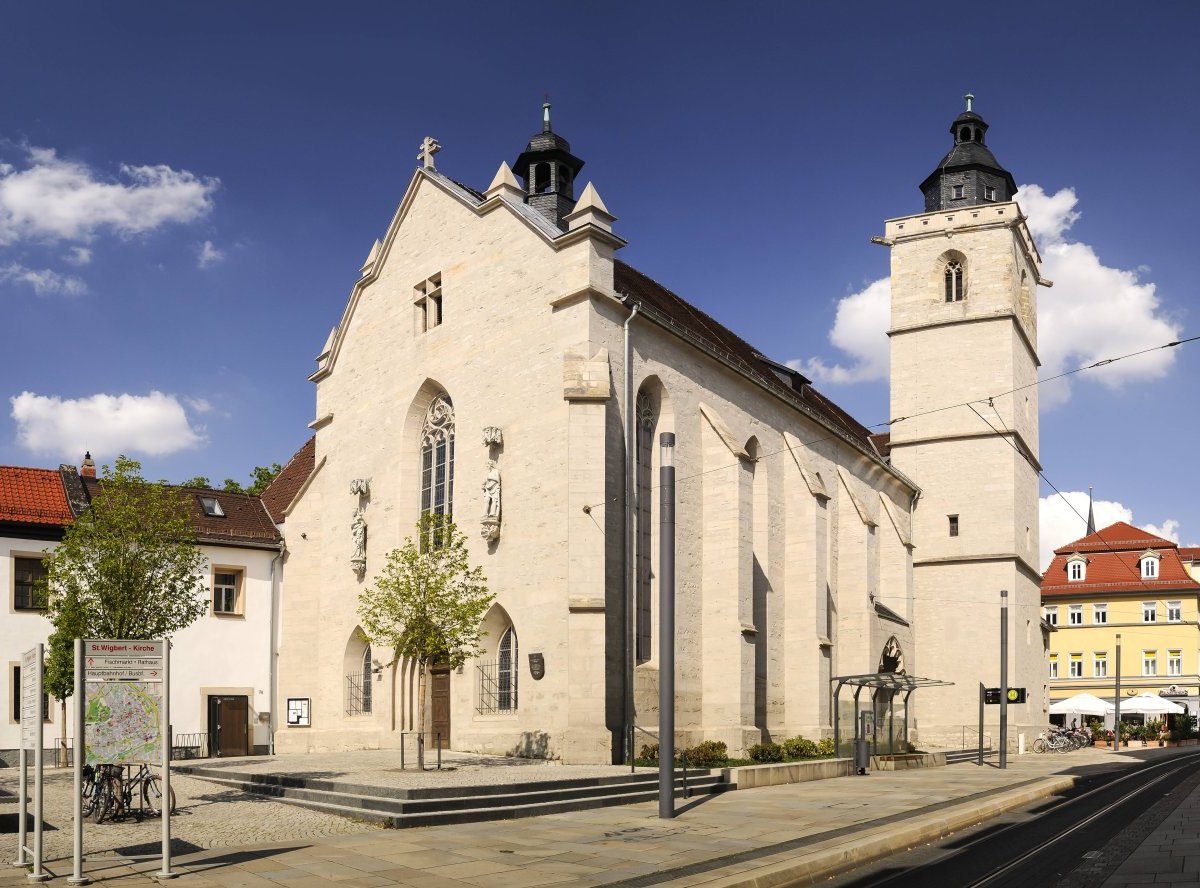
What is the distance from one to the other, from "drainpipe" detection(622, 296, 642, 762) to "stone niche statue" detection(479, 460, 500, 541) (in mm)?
3001

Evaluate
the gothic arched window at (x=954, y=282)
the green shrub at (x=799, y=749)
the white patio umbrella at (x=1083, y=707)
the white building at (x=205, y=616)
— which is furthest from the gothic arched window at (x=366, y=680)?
the white patio umbrella at (x=1083, y=707)

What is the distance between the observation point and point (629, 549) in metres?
25.2

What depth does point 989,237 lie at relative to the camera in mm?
44844

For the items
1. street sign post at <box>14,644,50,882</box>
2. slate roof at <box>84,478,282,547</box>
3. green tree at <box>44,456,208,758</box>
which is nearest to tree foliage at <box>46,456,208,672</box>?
Result: green tree at <box>44,456,208,758</box>

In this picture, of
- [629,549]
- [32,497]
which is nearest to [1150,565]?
[629,549]

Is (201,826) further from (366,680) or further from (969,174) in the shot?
(969,174)

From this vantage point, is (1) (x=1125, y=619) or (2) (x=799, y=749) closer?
(2) (x=799, y=749)

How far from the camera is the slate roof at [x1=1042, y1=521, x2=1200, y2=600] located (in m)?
69.4

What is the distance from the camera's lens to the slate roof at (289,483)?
35.8 meters

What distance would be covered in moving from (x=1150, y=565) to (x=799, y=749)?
52117 millimetres

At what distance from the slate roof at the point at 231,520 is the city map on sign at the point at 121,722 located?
21293mm

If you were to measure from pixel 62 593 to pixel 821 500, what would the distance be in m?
20.3

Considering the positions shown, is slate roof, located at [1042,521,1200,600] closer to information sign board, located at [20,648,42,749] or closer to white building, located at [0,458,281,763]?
white building, located at [0,458,281,763]

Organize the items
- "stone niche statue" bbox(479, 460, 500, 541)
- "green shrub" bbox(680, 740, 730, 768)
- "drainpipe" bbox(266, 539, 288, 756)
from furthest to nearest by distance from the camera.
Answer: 1. "drainpipe" bbox(266, 539, 288, 756)
2. "stone niche statue" bbox(479, 460, 500, 541)
3. "green shrub" bbox(680, 740, 730, 768)
